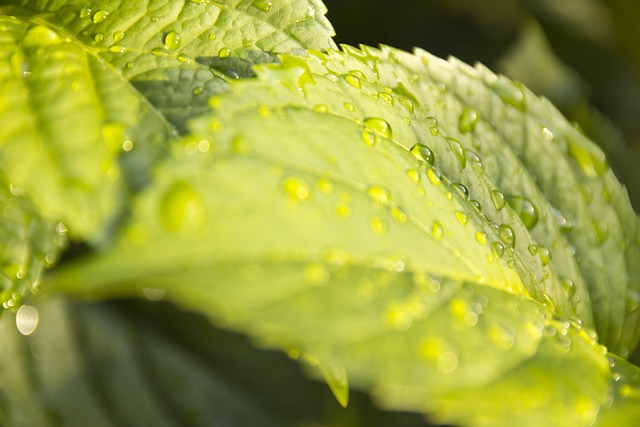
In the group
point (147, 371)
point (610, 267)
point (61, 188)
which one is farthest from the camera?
point (147, 371)

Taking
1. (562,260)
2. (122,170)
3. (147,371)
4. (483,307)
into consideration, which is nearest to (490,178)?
(562,260)

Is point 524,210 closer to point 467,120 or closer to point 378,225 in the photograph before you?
point 467,120

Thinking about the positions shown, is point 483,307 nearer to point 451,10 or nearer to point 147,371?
point 147,371

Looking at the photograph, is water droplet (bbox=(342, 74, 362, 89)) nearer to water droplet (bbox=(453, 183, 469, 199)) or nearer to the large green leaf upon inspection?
the large green leaf

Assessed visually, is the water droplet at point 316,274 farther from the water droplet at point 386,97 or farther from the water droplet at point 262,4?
A: the water droplet at point 262,4

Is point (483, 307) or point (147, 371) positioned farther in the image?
point (147, 371)

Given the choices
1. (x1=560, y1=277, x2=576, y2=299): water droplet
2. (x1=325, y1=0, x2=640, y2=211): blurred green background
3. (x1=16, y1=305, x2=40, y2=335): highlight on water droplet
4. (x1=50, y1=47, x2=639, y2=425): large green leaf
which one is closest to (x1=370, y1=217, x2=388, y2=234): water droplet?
(x1=50, y1=47, x2=639, y2=425): large green leaf

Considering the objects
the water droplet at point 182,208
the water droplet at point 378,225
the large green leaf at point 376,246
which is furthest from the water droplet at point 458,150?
the water droplet at point 182,208
